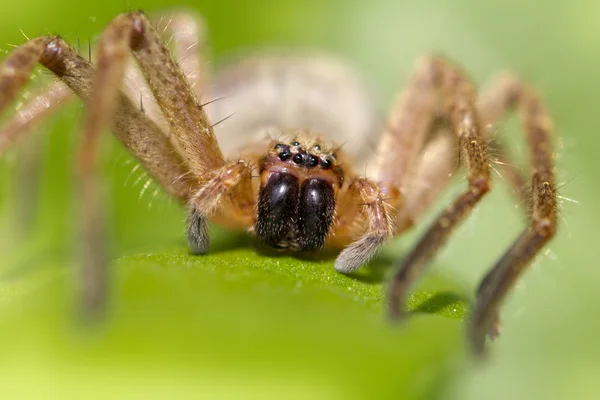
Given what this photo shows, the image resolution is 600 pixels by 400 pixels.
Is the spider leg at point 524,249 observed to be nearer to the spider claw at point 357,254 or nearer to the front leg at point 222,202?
the spider claw at point 357,254

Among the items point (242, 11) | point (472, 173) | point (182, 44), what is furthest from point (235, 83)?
point (472, 173)

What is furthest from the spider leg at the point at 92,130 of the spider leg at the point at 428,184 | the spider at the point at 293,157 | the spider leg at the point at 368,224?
the spider leg at the point at 428,184

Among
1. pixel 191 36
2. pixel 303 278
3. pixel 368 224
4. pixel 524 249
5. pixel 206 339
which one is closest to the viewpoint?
pixel 206 339

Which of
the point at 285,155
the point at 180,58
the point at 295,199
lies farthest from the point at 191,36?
the point at 295,199

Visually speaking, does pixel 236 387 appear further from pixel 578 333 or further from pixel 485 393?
pixel 578 333

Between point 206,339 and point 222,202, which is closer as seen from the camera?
point 206,339

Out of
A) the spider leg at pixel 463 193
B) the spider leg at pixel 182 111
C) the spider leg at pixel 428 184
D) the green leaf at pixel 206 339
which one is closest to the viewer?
the green leaf at pixel 206 339

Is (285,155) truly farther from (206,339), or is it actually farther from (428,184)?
(206,339)

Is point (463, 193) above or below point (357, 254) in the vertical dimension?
above
